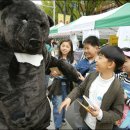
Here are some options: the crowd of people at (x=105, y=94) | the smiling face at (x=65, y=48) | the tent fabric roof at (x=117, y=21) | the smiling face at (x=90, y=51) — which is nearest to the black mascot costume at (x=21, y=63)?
the crowd of people at (x=105, y=94)

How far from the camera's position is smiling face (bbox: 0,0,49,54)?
2490mm

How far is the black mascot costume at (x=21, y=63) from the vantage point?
8.29 feet

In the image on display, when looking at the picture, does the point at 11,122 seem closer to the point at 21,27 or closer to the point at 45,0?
the point at 21,27

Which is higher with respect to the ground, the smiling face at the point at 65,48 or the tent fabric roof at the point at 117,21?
the tent fabric roof at the point at 117,21

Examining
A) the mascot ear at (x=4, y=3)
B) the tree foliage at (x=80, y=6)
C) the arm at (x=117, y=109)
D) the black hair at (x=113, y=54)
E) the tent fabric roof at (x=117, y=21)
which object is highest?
the tree foliage at (x=80, y=6)

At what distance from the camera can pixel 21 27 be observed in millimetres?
2512

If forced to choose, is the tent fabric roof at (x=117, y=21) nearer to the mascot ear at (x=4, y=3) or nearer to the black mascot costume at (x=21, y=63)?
the black mascot costume at (x=21, y=63)

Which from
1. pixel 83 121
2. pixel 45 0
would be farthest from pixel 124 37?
pixel 45 0

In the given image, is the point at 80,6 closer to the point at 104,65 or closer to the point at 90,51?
the point at 90,51

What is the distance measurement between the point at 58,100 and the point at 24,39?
239 centimetres

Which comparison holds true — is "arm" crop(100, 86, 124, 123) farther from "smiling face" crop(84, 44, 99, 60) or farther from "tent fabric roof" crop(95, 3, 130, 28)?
"tent fabric roof" crop(95, 3, 130, 28)

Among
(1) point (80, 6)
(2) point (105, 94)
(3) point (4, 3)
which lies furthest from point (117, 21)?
(1) point (80, 6)

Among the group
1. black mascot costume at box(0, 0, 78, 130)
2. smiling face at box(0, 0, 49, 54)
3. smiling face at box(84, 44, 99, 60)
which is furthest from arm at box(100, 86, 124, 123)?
smiling face at box(84, 44, 99, 60)

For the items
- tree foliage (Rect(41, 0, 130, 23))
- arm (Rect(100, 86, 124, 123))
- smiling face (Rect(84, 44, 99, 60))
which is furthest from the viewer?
tree foliage (Rect(41, 0, 130, 23))
